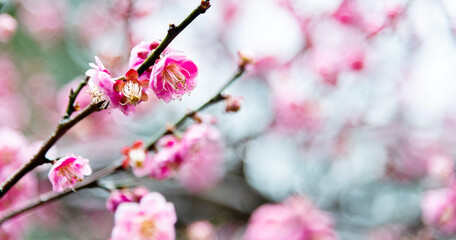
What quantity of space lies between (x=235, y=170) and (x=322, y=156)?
1.13m

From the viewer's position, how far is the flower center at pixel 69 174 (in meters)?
1.14

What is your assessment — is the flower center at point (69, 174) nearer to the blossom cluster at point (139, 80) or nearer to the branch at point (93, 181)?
the branch at point (93, 181)

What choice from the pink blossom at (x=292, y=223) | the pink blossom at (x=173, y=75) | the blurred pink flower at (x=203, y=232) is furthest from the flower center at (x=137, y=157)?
the pink blossom at (x=292, y=223)

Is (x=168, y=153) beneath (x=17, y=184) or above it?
above

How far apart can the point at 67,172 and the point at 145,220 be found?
0.32 metres

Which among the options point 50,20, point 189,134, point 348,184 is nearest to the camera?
point 189,134

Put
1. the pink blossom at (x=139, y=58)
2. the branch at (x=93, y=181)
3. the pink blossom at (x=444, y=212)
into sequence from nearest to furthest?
the pink blossom at (x=139, y=58) → the branch at (x=93, y=181) → the pink blossom at (x=444, y=212)

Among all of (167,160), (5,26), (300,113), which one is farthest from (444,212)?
Result: (5,26)

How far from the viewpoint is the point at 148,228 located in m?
1.34

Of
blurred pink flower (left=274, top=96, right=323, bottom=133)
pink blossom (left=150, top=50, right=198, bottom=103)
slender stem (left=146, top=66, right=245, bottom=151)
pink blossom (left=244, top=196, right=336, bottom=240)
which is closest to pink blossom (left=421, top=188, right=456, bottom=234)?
pink blossom (left=244, top=196, right=336, bottom=240)

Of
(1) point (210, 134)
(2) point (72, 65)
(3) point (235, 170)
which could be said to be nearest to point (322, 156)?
(3) point (235, 170)

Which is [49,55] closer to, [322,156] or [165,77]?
[322,156]

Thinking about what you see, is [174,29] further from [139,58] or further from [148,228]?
[148,228]

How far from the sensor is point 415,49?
4.04m
